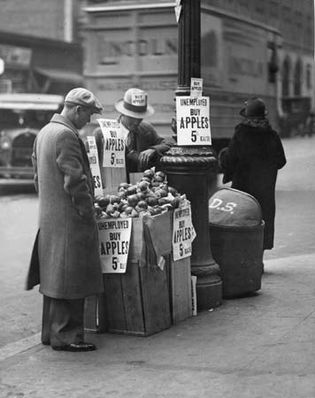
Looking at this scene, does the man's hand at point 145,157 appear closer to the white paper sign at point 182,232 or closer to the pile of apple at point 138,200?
the pile of apple at point 138,200

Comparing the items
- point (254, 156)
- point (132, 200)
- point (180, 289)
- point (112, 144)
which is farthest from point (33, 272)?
point (254, 156)

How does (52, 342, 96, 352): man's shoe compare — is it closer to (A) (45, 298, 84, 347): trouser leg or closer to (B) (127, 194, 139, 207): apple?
(A) (45, 298, 84, 347): trouser leg

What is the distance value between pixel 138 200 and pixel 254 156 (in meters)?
2.67

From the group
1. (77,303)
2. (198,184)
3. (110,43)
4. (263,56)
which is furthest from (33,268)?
(263,56)

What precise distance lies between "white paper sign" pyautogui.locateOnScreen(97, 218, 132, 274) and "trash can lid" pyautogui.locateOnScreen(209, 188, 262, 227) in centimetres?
156

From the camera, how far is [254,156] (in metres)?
9.33

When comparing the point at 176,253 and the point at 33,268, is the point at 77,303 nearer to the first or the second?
the point at 33,268

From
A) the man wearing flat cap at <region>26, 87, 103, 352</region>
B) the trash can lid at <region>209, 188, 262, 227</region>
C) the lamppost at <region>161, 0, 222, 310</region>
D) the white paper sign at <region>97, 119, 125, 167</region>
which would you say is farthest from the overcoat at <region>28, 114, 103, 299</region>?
the trash can lid at <region>209, 188, 262, 227</region>

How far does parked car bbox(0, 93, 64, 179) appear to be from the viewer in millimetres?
19453

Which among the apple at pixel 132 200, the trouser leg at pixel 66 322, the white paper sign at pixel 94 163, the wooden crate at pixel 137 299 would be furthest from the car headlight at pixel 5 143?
the trouser leg at pixel 66 322

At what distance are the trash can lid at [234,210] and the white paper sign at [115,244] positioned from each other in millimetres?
1563

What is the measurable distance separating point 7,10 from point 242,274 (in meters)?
18.3

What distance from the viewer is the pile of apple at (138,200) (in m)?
6.84

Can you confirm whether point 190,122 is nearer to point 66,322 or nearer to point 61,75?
point 66,322
